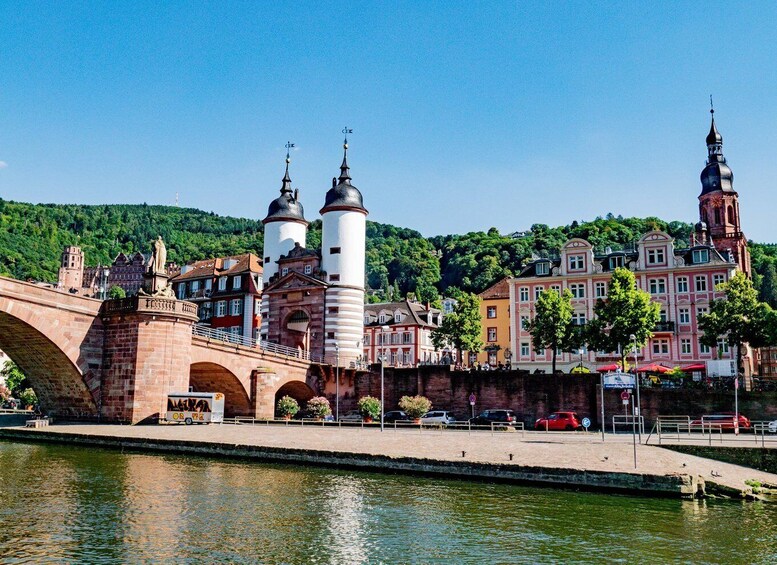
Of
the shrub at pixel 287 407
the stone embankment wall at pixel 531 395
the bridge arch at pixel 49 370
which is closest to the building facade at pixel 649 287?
the stone embankment wall at pixel 531 395

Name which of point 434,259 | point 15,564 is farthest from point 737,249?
point 434,259

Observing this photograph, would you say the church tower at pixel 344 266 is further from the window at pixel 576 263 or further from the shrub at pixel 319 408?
the window at pixel 576 263

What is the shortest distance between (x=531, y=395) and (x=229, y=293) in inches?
1463

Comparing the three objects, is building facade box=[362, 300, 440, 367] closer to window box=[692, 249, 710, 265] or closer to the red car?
window box=[692, 249, 710, 265]

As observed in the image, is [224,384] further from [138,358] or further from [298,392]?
[138,358]

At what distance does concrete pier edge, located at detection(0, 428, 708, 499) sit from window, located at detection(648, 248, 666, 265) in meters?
44.5

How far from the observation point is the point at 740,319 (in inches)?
2103

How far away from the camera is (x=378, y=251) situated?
18912cm

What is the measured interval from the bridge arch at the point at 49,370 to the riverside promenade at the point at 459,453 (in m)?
2.49

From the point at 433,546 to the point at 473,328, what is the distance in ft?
178

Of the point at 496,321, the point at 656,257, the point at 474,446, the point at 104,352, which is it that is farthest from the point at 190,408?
the point at 496,321

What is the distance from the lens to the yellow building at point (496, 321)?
3236 inches

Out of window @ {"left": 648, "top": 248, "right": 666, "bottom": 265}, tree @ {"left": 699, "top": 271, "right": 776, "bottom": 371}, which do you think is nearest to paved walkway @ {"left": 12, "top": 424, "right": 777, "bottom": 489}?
tree @ {"left": 699, "top": 271, "right": 776, "bottom": 371}

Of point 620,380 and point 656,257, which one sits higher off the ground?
point 656,257
